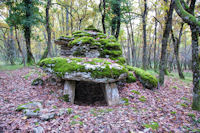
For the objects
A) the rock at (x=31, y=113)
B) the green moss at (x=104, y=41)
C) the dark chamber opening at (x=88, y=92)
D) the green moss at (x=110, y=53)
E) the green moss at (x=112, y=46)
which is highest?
the green moss at (x=104, y=41)

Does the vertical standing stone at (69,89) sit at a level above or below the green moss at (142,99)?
above

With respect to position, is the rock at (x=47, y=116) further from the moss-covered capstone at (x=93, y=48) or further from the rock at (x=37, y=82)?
the moss-covered capstone at (x=93, y=48)

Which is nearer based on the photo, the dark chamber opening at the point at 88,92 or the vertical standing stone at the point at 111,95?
the vertical standing stone at the point at 111,95

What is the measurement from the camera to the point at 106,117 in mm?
3650

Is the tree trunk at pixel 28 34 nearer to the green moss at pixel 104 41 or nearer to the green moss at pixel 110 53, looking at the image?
the green moss at pixel 104 41

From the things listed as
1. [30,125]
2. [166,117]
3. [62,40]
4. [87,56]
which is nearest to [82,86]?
[87,56]

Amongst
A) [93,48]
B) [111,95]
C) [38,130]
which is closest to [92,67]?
[111,95]

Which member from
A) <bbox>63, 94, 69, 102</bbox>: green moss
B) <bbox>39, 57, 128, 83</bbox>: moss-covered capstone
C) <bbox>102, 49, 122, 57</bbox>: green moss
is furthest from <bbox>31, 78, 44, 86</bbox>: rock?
<bbox>102, 49, 122, 57</bbox>: green moss

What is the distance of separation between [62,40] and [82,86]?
3545 mm

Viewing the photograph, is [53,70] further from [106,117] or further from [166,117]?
[166,117]

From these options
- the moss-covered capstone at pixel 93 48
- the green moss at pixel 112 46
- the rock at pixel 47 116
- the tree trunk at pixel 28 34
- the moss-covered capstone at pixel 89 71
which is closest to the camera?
the rock at pixel 47 116

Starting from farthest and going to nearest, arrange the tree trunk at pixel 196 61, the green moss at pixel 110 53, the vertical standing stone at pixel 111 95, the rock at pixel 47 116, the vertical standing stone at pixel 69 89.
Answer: the green moss at pixel 110 53 → the vertical standing stone at pixel 69 89 → the vertical standing stone at pixel 111 95 → the tree trunk at pixel 196 61 → the rock at pixel 47 116

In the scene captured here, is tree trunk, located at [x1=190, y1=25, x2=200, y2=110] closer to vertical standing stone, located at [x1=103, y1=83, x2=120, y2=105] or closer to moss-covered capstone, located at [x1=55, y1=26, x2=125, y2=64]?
vertical standing stone, located at [x1=103, y1=83, x2=120, y2=105]

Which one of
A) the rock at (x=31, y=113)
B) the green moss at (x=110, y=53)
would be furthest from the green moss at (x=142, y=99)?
the rock at (x=31, y=113)
